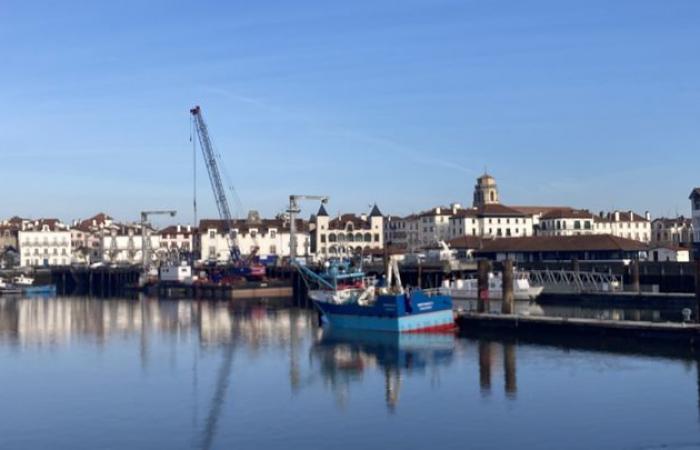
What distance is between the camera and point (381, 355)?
45.8m

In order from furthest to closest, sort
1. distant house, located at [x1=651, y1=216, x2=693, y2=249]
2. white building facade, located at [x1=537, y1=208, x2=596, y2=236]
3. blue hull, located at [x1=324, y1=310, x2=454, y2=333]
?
distant house, located at [x1=651, y1=216, x2=693, y2=249], white building facade, located at [x1=537, y1=208, x2=596, y2=236], blue hull, located at [x1=324, y1=310, x2=454, y2=333]

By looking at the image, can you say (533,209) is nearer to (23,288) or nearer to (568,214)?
(568,214)

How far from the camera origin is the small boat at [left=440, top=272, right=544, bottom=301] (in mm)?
78375

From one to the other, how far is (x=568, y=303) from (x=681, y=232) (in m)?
91.4

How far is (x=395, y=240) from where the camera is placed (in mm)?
161250

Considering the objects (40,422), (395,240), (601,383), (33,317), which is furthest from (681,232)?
(40,422)

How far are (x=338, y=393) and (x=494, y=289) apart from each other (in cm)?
4684

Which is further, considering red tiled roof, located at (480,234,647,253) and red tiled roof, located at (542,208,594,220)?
red tiled roof, located at (542,208,594,220)

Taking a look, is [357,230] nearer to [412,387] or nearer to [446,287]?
[446,287]

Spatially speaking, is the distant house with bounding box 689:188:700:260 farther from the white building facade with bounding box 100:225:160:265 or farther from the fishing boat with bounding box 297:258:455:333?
the white building facade with bounding box 100:225:160:265

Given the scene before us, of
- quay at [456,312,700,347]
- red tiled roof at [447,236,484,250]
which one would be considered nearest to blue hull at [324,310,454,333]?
quay at [456,312,700,347]

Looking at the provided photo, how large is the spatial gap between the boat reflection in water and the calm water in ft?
0.28

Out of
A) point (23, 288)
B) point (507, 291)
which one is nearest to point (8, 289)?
point (23, 288)

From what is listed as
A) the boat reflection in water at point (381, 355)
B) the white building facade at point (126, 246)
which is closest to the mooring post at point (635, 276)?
the boat reflection in water at point (381, 355)
